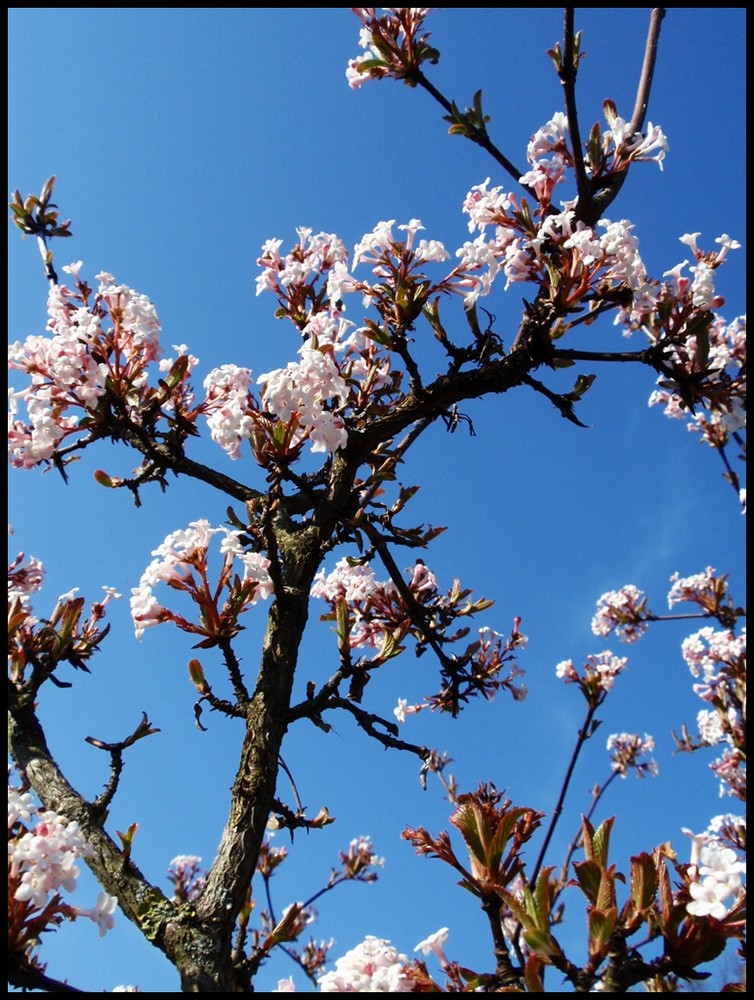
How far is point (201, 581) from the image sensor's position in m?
2.62

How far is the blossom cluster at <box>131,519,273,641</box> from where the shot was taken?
102 inches

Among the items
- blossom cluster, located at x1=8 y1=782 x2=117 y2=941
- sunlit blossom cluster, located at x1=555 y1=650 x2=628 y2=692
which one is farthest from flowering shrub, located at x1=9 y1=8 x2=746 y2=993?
sunlit blossom cluster, located at x1=555 y1=650 x2=628 y2=692

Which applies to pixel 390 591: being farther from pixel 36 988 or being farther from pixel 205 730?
pixel 36 988

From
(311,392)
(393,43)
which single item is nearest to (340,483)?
(311,392)

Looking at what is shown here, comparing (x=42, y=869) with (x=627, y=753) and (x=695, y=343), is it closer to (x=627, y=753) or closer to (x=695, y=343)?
(x=695, y=343)

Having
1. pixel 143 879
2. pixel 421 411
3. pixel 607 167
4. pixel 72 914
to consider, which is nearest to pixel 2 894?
pixel 72 914

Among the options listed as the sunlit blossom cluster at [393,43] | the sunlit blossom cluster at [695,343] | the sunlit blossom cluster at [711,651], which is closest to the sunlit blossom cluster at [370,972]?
the sunlit blossom cluster at [695,343]

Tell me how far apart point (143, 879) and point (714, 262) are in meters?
Result: 3.46

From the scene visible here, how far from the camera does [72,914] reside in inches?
71.8

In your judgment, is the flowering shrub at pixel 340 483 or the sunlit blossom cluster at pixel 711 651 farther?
the sunlit blossom cluster at pixel 711 651

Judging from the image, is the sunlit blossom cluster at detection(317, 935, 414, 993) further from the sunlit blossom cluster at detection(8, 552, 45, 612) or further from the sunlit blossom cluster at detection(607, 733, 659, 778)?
the sunlit blossom cluster at detection(607, 733, 659, 778)

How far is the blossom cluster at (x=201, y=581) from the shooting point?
2.58 metres

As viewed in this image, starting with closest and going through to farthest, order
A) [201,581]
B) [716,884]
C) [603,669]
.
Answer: [716,884], [201,581], [603,669]

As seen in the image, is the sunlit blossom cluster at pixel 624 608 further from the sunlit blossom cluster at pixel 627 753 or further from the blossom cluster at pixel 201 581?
the blossom cluster at pixel 201 581
